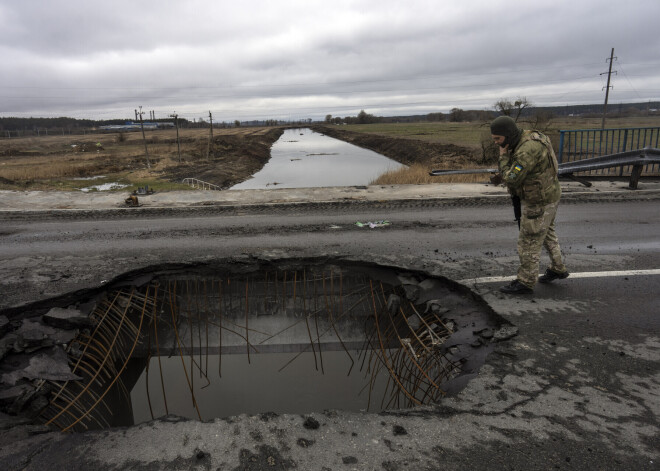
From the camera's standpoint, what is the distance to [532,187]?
410 centimetres

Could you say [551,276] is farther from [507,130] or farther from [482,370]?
[482,370]

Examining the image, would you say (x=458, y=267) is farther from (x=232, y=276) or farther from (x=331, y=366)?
(x=232, y=276)

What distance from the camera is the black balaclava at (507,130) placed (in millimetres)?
3973

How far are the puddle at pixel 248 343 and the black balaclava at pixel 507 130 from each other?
5.25 feet

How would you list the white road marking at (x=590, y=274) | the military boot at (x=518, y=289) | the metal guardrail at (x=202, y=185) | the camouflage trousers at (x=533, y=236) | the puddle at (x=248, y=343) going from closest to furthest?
the puddle at (x=248, y=343)
the camouflage trousers at (x=533, y=236)
the military boot at (x=518, y=289)
the white road marking at (x=590, y=274)
the metal guardrail at (x=202, y=185)

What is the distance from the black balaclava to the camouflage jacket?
2.5 inches

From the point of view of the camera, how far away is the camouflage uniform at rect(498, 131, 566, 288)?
13.1 feet

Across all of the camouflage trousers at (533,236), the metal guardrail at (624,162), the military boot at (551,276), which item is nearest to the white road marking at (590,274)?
the military boot at (551,276)

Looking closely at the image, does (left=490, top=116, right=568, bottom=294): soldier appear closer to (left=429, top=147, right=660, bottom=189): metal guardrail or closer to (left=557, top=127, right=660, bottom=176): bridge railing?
(left=429, top=147, right=660, bottom=189): metal guardrail

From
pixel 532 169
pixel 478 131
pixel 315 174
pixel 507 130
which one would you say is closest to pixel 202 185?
pixel 315 174

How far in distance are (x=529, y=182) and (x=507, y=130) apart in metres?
0.57

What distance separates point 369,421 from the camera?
102 inches

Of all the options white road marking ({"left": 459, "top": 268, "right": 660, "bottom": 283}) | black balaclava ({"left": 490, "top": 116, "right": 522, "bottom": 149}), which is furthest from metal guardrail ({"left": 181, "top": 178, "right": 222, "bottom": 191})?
black balaclava ({"left": 490, "top": 116, "right": 522, "bottom": 149})

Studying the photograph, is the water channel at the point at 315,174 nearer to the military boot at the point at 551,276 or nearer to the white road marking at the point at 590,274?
the white road marking at the point at 590,274
